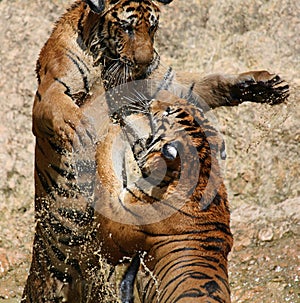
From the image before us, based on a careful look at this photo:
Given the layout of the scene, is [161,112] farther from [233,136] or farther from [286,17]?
[286,17]

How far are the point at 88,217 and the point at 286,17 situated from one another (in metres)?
2.97

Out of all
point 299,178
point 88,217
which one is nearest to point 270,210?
point 299,178

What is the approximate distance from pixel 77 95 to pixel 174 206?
2.55 feet

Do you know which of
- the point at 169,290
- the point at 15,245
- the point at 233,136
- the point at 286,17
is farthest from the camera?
the point at 286,17

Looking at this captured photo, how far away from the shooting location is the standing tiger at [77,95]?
4.23m

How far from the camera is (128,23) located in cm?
428

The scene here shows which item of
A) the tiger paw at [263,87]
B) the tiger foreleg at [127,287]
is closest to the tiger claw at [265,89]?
the tiger paw at [263,87]

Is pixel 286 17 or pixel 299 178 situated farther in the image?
pixel 286 17

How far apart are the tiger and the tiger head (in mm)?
243

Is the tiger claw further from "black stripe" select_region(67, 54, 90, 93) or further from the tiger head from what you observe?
"black stripe" select_region(67, 54, 90, 93)

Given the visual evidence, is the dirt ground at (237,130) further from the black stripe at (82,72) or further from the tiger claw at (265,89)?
the black stripe at (82,72)

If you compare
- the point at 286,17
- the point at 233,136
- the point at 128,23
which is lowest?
the point at 233,136

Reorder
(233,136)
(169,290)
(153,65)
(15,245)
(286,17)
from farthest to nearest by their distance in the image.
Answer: (286,17) → (233,136) → (15,245) → (153,65) → (169,290)

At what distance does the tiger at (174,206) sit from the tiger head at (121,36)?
0.24m
